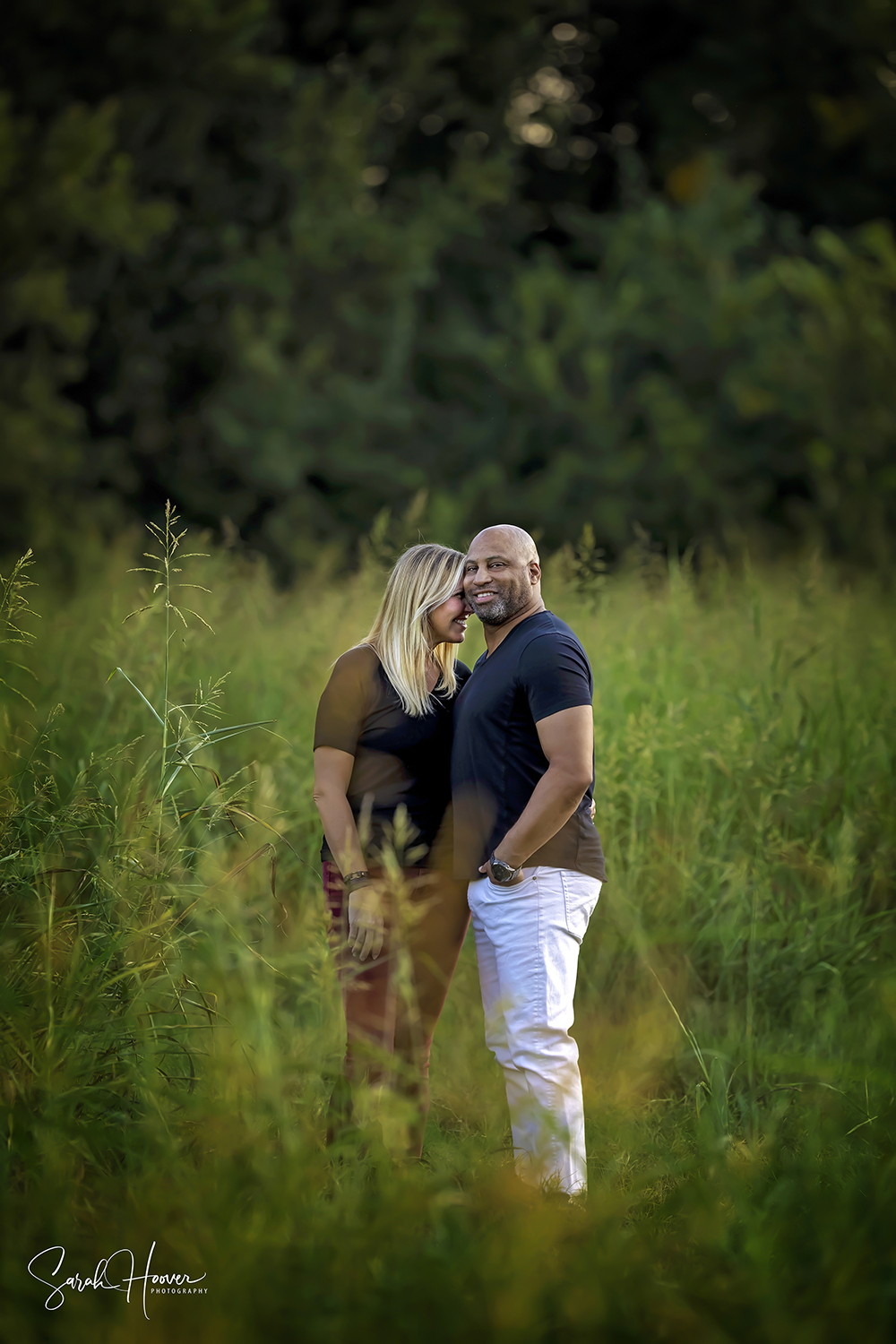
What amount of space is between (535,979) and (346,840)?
2.00 feet

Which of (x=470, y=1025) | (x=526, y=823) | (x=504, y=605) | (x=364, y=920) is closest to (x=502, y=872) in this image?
(x=526, y=823)

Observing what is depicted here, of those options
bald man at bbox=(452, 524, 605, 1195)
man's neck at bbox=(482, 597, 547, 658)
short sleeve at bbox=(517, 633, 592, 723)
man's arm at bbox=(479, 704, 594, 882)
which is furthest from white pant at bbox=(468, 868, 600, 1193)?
man's neck at bbox=(482, 597, 547, 658)

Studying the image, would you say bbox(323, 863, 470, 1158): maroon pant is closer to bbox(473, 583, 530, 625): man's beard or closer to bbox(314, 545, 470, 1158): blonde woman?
bbox(314, 545, 470, 1158): blonde woman

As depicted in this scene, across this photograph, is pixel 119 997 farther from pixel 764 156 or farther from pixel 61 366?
pixel 764 156

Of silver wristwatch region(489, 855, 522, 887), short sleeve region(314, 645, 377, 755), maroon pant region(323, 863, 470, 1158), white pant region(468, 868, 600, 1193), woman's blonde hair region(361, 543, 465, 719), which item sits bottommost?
maroon pant region(323, 863, 470, 1158)

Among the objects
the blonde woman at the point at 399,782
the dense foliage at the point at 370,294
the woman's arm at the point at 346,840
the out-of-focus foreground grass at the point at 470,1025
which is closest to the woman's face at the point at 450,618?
the blonde woman at the point at 399,782

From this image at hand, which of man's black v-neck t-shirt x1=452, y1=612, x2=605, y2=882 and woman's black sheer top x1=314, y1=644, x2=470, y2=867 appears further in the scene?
woman's black sheer top x1=314, y1=644, x2=470, y2=867

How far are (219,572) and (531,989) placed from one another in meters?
4.25

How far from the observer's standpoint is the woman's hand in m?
2.55

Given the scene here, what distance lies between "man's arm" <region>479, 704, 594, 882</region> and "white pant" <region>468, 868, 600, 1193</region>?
11cm

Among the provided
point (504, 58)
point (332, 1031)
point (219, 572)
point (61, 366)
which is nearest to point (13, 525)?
point (61, 366)

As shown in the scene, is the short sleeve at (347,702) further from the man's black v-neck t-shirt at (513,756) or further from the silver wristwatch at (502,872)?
the silver wristwatch at (502,872)

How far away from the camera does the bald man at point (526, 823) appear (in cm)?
256

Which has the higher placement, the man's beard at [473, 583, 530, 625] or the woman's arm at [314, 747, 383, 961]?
the man's beard at [473, 583, 530, 625]
